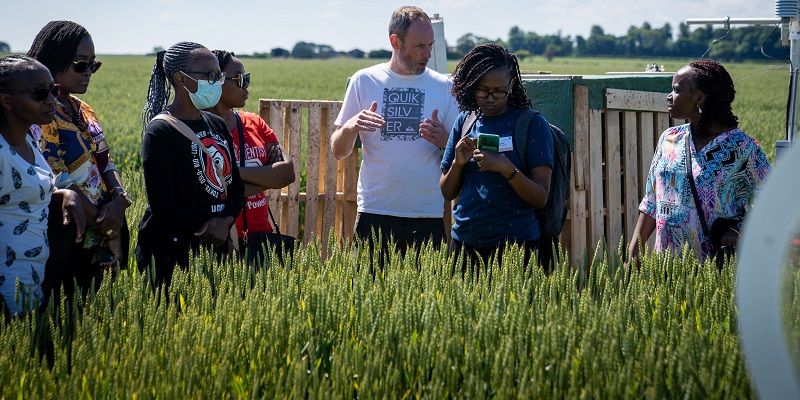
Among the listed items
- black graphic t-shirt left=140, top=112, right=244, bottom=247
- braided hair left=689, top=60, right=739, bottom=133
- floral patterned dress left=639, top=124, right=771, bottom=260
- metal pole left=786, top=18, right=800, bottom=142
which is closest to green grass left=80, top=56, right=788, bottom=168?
metal pole left=786, top=18, right=800, bottom=142

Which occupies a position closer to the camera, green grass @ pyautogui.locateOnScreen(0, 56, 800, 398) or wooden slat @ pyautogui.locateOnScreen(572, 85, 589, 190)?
green grass @ pyautogui.locateOnScreen(0, 56, 800, 398)

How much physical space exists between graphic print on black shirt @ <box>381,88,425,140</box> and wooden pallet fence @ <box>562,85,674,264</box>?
149 centimetres

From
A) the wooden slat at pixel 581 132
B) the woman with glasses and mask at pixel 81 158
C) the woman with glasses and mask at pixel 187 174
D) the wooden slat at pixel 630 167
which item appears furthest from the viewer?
the wooden slat at pixel 630 167

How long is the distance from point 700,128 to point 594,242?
2.23 m

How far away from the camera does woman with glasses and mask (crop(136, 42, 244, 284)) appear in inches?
171

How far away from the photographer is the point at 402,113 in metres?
5.55

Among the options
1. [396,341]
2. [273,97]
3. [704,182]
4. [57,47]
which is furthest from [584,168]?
[273,97]

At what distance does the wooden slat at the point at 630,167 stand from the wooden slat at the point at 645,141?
0.03 meters

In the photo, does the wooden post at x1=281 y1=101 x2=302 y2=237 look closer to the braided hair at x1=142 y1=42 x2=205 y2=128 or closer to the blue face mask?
the braided hair at x1=142 y1=42 x2=205 y2=128

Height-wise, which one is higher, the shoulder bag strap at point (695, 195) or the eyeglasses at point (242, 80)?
the eyeglasses at point (242, 80)

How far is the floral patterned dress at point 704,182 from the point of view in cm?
445

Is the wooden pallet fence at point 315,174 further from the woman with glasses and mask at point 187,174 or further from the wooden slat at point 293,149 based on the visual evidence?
the woman with glasses and mask at point 187,174

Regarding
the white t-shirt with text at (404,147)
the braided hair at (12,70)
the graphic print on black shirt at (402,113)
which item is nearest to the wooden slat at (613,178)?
the white t-shirt with text at (404,147)

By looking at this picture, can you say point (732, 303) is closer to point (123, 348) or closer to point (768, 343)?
point (768, 343)
